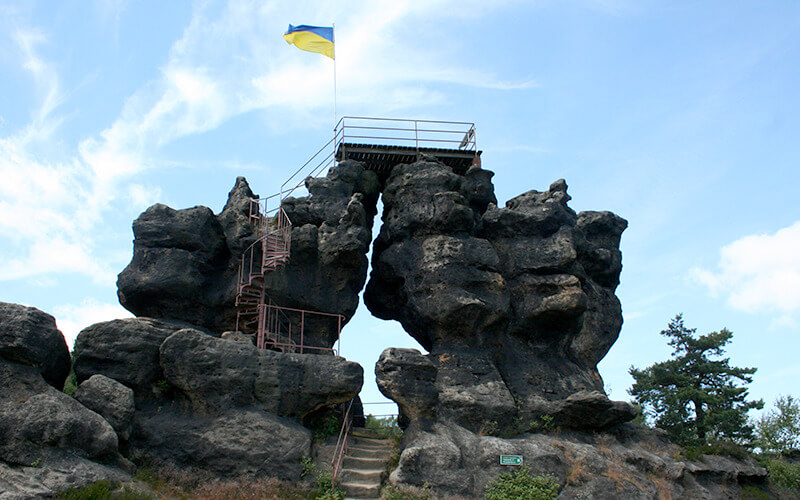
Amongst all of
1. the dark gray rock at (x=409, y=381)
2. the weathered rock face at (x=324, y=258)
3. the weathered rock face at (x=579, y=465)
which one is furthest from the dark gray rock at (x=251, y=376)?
the weathered rock face at (x=324, y=258)

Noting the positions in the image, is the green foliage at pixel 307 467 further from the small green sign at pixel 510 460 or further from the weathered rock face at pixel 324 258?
the weathered rock face at pixel 324 258

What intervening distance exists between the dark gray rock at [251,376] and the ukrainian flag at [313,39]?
1452 cm

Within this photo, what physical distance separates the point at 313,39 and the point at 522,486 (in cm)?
2003

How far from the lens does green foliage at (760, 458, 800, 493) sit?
24147 millimetres

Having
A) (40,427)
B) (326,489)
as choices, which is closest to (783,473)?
(326,489)

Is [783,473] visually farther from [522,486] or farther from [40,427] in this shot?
[40,427]

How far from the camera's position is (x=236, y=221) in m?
25.9

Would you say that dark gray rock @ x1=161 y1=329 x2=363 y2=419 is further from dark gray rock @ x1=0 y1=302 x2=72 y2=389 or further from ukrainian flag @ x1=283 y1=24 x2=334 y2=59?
ukrainian flag @ x1=283 y1=24 x2=334 y2=59

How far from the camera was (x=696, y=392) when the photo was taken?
93.8 feet

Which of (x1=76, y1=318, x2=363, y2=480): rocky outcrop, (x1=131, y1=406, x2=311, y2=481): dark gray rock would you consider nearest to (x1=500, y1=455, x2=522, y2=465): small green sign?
(x1=76, y1=318, x2=363, y2=480): rocky outcrop

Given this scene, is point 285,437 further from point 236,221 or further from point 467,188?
point 467,188

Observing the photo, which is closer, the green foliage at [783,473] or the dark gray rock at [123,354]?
the dark gray rock at [123,354]

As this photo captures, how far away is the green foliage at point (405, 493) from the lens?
18.6 meters

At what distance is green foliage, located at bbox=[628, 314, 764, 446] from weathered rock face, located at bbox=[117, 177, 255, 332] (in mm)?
18466
